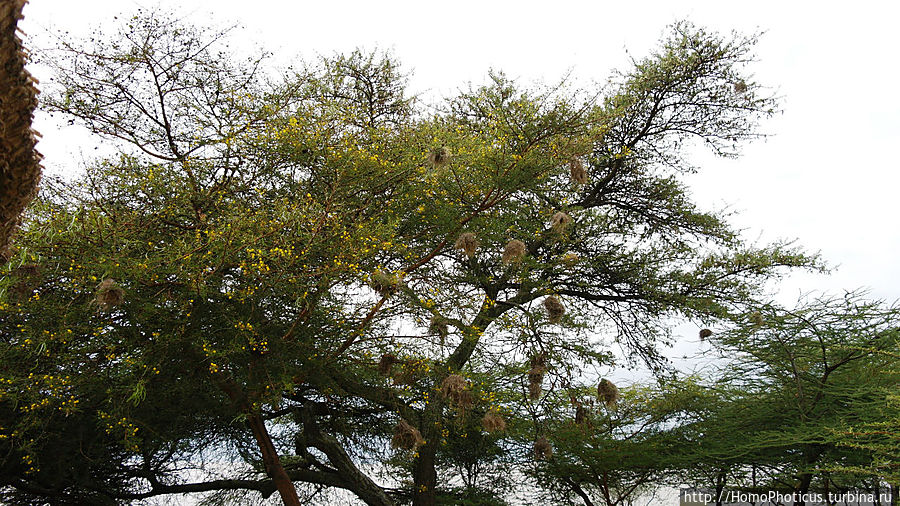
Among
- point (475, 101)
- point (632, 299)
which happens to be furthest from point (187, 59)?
point (632, 299)

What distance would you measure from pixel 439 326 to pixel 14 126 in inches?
204

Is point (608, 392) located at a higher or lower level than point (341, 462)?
higher

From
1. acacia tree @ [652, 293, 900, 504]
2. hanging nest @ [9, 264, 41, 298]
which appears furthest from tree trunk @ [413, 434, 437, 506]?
hanging nest @ [9, 264, 41, 298]

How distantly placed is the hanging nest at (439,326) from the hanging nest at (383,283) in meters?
0.63

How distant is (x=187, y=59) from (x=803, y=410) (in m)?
8.05

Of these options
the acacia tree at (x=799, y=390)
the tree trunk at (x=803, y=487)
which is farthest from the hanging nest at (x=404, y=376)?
the tree trunk at (x=803, y=487)

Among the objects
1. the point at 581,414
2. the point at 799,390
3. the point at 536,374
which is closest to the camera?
the point at 536,374

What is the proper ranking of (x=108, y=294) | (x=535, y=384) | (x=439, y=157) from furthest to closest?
(x=535, y=384), (x=439, y=157), (x=108, y=294)

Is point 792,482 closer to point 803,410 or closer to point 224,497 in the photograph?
point 803,410

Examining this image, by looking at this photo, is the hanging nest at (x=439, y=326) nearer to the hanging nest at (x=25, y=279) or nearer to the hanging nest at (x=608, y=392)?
the hanging nest at (x=608, y=392)

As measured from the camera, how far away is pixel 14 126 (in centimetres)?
215

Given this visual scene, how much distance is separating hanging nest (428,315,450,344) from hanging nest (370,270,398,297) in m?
0.63

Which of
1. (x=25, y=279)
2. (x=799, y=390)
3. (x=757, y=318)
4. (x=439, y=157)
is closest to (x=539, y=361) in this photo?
(x=439, y=157)

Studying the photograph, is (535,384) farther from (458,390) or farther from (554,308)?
(458,390)
